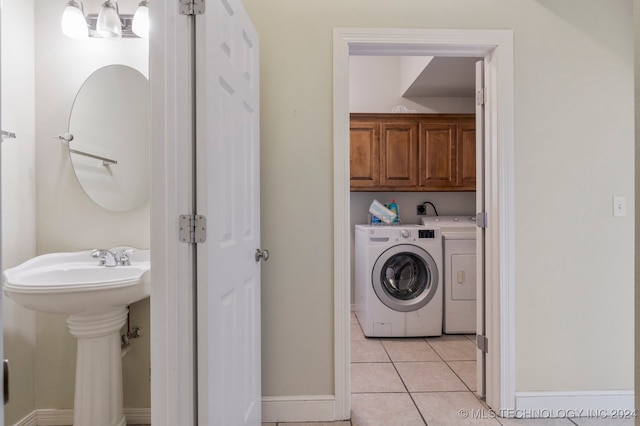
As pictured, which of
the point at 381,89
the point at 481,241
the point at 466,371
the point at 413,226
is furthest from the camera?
the point at 381,89

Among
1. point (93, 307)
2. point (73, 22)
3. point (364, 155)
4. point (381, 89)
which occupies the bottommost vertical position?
point (93, 307)

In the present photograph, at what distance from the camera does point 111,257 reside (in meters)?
1.82

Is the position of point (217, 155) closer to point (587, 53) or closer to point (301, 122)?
point (301, 122)

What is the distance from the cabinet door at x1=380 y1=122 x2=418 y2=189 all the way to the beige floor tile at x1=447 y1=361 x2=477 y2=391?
1713 mm

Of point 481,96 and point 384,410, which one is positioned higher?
point 481,96

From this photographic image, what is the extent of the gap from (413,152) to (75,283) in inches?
121

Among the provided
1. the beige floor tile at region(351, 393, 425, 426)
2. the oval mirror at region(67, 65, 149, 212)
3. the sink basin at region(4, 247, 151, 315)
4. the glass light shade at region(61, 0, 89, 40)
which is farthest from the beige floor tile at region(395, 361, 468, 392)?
the glass light shade at region(61, 0, 89, 40)

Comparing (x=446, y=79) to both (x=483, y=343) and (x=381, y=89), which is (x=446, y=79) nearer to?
(x=381, y=89)

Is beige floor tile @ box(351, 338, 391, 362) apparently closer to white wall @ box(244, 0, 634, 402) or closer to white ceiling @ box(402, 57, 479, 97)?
white wall @ box(244, 0, 634, 402)

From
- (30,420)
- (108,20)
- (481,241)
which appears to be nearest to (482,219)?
(481,241)

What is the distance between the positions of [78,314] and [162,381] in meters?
0.72

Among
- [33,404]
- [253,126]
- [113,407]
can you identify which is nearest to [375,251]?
[253,126]

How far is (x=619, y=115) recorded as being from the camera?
210cm

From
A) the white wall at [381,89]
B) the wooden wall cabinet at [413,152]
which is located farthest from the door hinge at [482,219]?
the white wall at [381,89]
